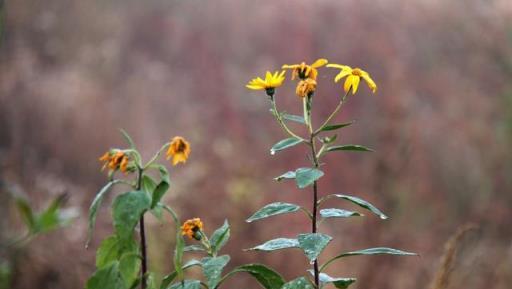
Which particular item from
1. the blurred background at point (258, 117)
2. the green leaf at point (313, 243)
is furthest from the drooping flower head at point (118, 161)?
the blurred background at point (258, 117)

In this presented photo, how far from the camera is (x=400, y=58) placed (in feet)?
18.3

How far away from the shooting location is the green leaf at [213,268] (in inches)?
33.4

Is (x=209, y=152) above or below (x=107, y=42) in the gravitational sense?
below

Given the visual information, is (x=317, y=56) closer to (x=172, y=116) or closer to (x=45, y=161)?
(x=172, y=116)

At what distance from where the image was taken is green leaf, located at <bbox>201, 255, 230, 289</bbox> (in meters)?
0.85

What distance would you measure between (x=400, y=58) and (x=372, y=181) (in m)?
2.09

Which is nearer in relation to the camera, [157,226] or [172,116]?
[157,226]

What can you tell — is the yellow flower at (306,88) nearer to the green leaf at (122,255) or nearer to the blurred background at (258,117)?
the green leaf at (122,255)

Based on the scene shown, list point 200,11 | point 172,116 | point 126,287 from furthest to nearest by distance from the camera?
point 200,11
point 172,116
point 126,287

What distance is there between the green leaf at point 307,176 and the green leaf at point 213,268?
0.41 feet

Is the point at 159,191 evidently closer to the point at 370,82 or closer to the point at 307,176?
the point at 307,176

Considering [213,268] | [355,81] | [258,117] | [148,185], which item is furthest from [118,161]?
[258,117]

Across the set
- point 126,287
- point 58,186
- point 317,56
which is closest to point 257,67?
point 317,56

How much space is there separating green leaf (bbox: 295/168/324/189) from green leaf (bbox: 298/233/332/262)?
0.20 feet
